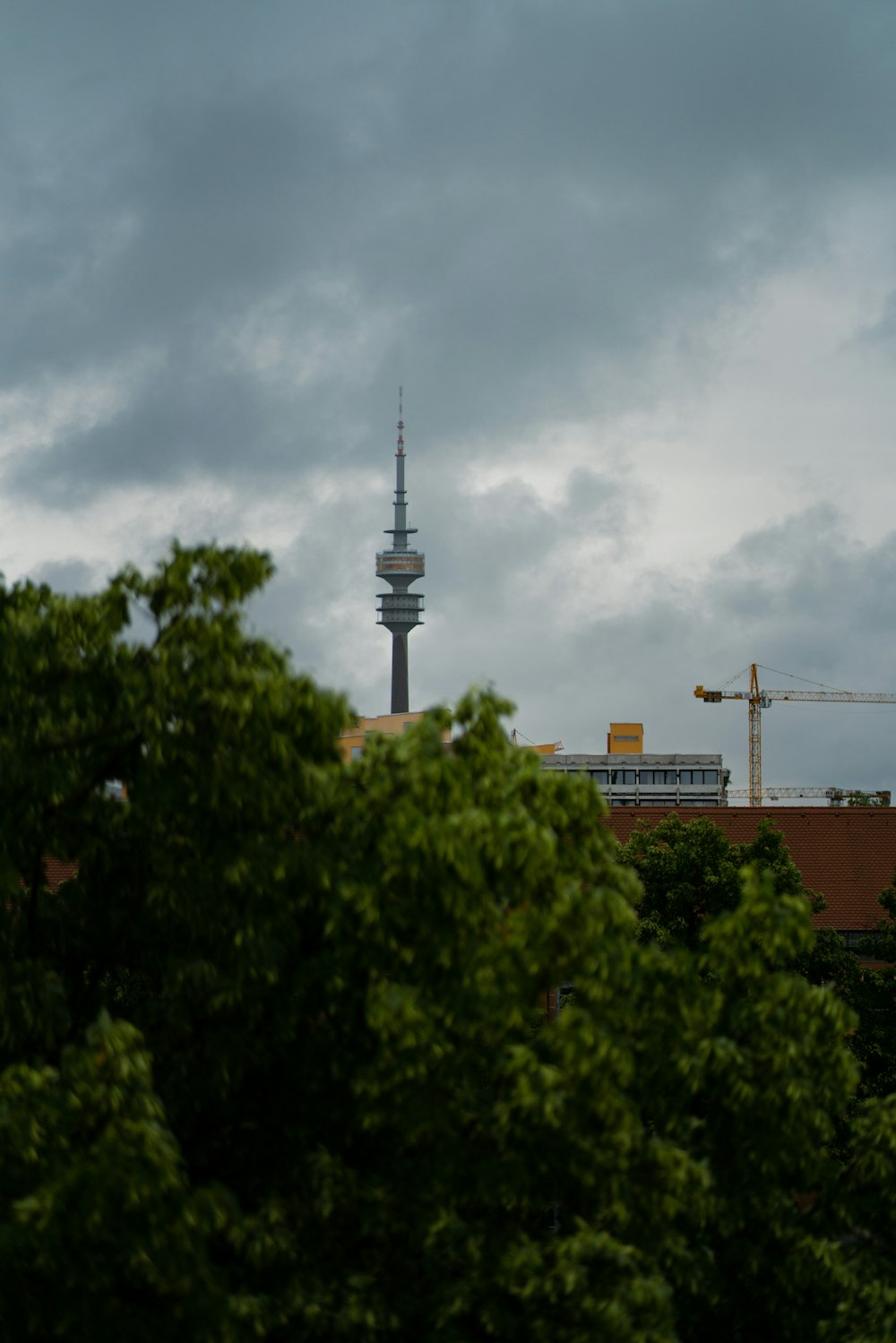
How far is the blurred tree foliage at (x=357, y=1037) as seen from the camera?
534 inches

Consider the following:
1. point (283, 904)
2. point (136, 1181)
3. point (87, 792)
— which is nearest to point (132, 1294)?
point (136, 1181)

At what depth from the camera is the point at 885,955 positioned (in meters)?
35.2

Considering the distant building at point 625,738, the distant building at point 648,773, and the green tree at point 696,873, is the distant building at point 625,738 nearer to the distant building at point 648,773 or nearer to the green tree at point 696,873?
the distant building at point 648,773

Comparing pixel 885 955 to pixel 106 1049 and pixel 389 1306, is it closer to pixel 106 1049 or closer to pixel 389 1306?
pixel 389 1306

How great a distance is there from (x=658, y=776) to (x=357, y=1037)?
175282 millimetres

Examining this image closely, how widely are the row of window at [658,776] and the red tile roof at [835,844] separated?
13486 centimetres

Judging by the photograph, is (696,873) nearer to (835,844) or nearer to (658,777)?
(835,844)

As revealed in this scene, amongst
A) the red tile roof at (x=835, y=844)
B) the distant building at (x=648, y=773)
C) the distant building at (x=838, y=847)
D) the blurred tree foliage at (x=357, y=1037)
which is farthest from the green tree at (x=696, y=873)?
the distant building at (x=648, y=773)

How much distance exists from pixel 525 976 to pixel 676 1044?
185 centimetres

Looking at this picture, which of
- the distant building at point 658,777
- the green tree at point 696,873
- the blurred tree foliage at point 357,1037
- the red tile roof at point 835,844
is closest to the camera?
the blurred tree foliage at point 357,1037

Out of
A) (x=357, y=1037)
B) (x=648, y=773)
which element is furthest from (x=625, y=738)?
(x=357, y=1037)

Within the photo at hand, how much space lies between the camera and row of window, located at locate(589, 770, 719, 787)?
7293 inches

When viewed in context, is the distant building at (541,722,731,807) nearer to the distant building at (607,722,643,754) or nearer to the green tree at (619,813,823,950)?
the distant building at (607,722,643,754)

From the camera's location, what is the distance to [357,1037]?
14891 millimetres
